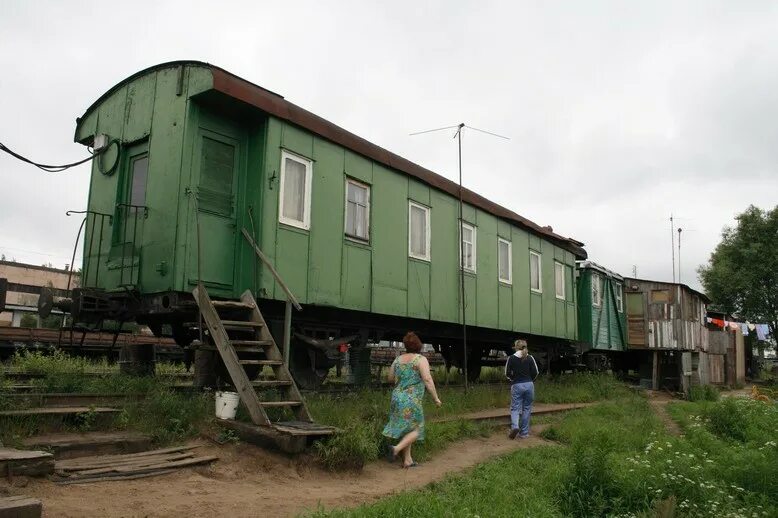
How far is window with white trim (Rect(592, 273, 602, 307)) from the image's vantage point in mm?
18672

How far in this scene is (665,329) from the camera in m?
19.5

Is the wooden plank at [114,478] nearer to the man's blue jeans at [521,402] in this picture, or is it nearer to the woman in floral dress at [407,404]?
the woman in floral dress at [407,404]

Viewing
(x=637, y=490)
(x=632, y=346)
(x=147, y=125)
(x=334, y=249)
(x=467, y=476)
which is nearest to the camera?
(x=637, y=490)

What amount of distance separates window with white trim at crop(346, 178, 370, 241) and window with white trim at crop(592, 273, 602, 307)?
A: 1083cm

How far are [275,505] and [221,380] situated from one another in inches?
159

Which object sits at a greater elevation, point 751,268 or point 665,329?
point 751,268

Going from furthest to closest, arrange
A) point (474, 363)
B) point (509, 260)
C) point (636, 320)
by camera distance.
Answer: point (636, 320), point (474, 363), point (509, 260)

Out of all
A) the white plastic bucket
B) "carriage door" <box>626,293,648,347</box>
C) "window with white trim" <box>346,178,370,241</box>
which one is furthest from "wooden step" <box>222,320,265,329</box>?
"carriage door" <box>626,293,648,347</box>

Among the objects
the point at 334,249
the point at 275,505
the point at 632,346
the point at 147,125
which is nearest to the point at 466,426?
the point at 334,249

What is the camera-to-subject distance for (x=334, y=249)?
9125 mm

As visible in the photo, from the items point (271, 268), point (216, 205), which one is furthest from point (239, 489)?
point (216, 205)

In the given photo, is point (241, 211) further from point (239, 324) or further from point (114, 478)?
point (114, 478)

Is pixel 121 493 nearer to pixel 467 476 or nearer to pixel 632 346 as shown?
pixel 467 476

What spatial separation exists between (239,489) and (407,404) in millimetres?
2244
